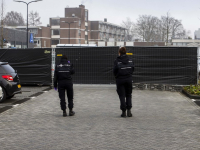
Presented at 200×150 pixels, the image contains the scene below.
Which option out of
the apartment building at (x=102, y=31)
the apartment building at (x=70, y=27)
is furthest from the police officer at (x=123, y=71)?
the apartment building at (x=102, y=31)

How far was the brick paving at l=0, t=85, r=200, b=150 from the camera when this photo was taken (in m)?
6.65

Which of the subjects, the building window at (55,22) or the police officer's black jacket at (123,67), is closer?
the police officer's black jacket at (123,67)

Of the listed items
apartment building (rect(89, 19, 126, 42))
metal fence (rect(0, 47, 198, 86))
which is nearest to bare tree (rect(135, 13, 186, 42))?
apartment building (rect(89, 19, 126, 42))

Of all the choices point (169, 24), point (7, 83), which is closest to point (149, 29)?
point (169, 24)

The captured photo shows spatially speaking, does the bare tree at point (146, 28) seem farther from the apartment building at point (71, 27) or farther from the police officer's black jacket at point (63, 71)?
the police officer's black jacket at point (63, 71)

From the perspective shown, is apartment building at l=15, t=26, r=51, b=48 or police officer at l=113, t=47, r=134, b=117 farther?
apartment building at l=15, t=26, r=51, b=48

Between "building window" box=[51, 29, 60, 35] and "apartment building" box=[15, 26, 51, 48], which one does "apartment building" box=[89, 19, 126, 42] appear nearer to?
"building window" box=[51, 29, 60, 35]

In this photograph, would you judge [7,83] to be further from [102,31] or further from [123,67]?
[102,31]

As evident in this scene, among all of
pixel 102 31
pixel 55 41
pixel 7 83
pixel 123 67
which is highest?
→ pixel 102 31

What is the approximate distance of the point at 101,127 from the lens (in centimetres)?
834

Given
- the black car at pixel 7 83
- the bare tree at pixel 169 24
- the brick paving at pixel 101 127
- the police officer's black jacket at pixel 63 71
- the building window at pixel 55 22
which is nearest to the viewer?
the brick paving at pixel 101 127

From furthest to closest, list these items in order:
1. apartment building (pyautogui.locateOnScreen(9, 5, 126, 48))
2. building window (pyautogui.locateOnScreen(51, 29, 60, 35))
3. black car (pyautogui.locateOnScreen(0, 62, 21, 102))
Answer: building window (pyautogui.locateOnScreen(51, 29, 60, 35)) < apartment building (pyautogui.locateOnScreen(9, 5, 126, 48)) < black car (pyautogui.locateOnScreen(0, 62, 21, 102))

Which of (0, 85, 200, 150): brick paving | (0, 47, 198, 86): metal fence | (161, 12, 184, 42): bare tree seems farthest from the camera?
(161, 12, 184, 42): bare tree

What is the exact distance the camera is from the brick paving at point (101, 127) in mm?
6652
